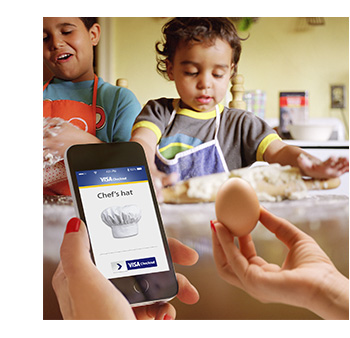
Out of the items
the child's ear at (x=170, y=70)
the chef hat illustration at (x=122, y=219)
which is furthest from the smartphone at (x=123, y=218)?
the child's ear at (x=170, y=70)

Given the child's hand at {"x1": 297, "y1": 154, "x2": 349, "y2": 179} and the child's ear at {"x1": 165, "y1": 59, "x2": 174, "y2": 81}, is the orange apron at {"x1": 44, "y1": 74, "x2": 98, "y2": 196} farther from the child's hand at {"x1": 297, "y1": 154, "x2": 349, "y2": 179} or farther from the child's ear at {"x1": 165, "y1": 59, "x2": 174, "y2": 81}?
the child's hand at {"x1": 297, "y1": 154, "x2": 349, "y2": 179}

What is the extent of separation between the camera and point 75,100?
0.64 m

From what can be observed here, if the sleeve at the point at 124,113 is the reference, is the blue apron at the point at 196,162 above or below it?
below

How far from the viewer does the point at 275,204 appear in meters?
0.62

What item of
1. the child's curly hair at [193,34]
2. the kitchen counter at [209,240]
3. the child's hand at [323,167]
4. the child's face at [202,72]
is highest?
the child's curly hair at [193,34]

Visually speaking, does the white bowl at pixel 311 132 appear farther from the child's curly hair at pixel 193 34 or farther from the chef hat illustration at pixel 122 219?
the chef hat illustration at pixel 122 219

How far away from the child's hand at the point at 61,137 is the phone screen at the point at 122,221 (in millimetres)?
42

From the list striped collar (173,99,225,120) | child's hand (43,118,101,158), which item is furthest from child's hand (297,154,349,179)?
child's hand (43,118,101,158)

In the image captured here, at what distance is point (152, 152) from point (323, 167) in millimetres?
208

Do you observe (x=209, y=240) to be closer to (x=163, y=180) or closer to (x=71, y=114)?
(x=163, y=180)

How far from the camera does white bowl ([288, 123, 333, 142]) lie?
64 centimetres

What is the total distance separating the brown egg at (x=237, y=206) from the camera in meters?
0.60

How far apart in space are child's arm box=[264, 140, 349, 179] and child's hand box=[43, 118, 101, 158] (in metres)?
0.22
